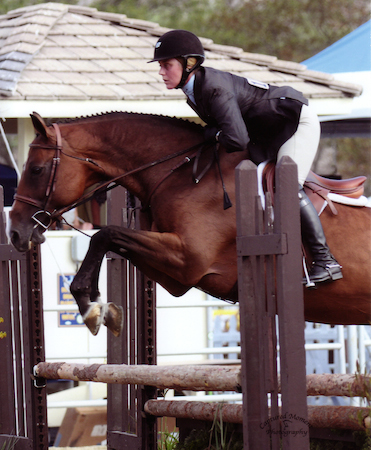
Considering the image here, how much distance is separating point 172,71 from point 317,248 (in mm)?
1190

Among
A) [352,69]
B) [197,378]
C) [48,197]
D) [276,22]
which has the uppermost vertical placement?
[276,22]

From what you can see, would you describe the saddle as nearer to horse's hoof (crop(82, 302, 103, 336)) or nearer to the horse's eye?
horse's hoof (crop(82, 302, 103, 336))

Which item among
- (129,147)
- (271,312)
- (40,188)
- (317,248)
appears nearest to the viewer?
(271,312)

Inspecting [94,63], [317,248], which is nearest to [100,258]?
[317,248]

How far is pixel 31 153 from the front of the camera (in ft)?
12.6

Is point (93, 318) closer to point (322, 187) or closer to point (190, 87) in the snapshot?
point (190, 87)

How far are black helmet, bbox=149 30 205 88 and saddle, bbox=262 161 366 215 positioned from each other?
2.15 ft

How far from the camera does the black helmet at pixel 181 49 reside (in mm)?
3688

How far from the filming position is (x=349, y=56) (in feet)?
30.7

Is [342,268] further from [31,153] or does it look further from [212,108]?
[31,153]

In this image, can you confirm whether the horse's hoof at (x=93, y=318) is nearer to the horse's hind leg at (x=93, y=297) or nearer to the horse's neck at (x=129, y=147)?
the horse's hind leg at (x=93, y=297)

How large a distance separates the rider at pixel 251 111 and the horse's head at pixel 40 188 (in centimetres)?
70

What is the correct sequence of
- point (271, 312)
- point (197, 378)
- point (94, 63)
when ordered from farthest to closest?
1. point (94, 63)
2. point (197, 378)
3. point (271, 312)

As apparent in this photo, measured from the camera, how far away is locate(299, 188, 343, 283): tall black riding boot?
3.68 meters
